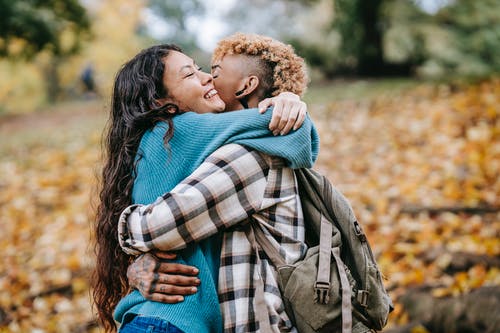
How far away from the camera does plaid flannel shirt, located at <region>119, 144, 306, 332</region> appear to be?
1.79 m

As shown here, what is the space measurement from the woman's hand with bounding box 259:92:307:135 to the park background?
83cm

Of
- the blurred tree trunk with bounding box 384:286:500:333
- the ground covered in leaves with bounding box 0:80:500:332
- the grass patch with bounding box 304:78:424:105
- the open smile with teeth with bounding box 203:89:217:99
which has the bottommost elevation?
the blurred tree trunk with bounding box 384:286:500:333

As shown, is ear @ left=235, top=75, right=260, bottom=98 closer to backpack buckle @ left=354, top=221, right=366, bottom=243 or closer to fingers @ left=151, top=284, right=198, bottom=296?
backpack buckle @ left=354, top=221, right=366, bottom=243

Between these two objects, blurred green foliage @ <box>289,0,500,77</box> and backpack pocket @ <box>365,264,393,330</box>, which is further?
blurred green foliage @ <box>289,0,500,77</box>

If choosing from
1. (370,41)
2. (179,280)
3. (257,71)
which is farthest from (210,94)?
(370,41)

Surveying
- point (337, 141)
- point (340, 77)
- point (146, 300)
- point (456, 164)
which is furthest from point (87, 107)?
point (146, 300)

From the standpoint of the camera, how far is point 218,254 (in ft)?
6.39

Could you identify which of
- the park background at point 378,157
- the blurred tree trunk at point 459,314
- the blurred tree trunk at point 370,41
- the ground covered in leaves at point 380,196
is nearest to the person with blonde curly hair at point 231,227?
the park background at point 378,157

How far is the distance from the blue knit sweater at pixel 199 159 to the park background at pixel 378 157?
78 centimetres

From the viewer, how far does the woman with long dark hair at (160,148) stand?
1848 millimetres

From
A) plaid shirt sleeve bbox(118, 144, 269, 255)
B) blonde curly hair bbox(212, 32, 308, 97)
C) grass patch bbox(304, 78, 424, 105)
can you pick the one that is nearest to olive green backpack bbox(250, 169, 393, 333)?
plaid shirt sleeve bbox(118, 144, 269, 255)

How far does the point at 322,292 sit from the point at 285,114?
70cm

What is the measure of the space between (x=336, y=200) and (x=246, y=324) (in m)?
0.62

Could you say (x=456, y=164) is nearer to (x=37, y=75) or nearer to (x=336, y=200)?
(x=336, y=200)
